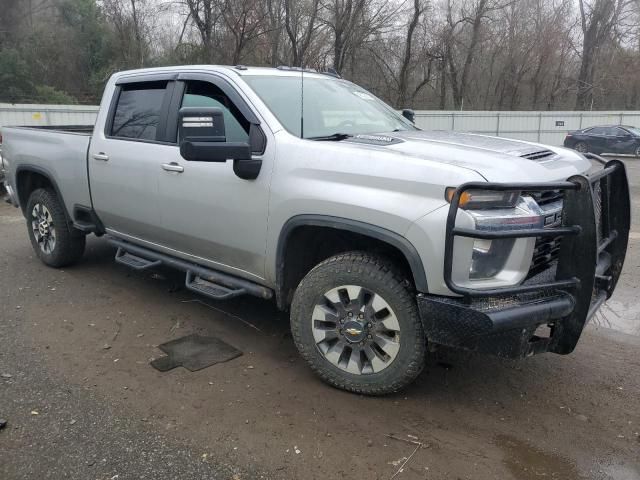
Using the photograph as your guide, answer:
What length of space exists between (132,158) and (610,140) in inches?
851

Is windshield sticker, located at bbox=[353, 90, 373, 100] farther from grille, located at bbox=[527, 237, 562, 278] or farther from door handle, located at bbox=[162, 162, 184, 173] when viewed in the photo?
grille, located at bbox=[527, 237, 562, 278]

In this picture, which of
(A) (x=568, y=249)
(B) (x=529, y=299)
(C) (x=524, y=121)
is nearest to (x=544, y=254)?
(A) (x=568, y=249)

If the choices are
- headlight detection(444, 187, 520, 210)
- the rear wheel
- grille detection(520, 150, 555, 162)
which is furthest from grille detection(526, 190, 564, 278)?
the rear wheel

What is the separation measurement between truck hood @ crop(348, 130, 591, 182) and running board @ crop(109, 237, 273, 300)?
122 centimetres

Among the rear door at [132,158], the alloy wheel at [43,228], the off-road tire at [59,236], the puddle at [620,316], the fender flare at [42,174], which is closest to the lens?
the rear door at [132,158]

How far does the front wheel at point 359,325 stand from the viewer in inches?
124

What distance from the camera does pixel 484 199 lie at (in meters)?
2.81

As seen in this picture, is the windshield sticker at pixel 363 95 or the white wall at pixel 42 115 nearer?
the windshield sticker at pixel 363 95

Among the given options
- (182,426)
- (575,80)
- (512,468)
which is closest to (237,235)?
(182,426)

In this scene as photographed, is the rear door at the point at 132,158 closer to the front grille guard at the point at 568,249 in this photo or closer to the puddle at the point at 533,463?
the front grille guard at the point at 568,249

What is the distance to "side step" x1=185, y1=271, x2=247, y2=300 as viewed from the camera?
3.92m

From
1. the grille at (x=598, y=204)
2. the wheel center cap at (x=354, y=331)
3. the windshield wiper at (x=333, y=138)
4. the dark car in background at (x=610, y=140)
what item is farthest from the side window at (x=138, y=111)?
the dark car in background at (x=610, y=140)

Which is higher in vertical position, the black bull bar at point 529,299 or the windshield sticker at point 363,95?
the windshield sticker at point 363,95

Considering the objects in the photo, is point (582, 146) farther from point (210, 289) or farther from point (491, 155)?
point (210, 289)
